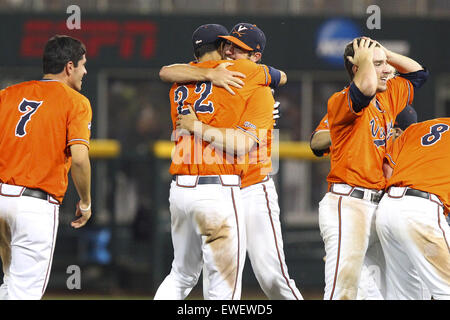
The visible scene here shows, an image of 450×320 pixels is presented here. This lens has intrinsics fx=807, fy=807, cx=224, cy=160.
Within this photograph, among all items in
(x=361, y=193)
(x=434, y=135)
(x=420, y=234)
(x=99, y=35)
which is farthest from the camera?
(x=99, y=35)

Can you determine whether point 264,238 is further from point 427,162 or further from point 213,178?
point 427,162

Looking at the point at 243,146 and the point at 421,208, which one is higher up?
the point at 243,146

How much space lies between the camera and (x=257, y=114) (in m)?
5.52

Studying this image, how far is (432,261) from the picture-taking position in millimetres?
5273

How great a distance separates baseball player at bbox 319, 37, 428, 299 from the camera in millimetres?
5727

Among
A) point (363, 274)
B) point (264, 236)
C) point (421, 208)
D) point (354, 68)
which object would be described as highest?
point (354, 68)

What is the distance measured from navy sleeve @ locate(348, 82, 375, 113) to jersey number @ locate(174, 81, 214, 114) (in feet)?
3.15

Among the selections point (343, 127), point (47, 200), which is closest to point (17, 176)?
point (47, 200)

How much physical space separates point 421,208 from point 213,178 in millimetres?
1388

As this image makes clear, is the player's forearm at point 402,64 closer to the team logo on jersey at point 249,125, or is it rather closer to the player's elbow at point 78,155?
the team logo on jersey at point 249,125

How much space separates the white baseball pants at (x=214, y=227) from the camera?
530 centimetres

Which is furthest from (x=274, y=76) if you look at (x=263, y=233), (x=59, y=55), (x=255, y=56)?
(x=59, y=55)
